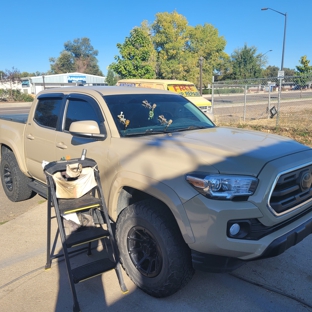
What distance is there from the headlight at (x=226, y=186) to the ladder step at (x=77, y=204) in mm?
1152

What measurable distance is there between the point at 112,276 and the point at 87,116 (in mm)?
1838

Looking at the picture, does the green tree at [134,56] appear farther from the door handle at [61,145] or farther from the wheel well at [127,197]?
the wheel well at [127,197]

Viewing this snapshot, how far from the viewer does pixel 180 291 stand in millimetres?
3035

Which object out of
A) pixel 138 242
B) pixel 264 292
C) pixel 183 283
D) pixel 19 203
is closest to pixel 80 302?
pixel 138 242

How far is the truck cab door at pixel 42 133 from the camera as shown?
431 centimetres

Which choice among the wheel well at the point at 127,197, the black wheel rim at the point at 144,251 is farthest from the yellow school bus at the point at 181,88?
the black wheel rim at the point at 144,251

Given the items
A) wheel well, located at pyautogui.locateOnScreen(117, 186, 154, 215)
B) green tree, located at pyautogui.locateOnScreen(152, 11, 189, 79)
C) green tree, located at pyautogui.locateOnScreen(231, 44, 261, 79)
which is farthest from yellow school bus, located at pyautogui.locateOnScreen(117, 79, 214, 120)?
green tree, located at pyautogui.locateOnScreen(231, 44, 261, 79)

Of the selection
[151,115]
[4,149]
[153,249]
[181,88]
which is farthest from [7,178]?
[181,88]

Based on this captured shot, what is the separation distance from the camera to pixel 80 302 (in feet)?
9.52

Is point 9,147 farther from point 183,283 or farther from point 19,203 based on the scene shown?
point 183,283

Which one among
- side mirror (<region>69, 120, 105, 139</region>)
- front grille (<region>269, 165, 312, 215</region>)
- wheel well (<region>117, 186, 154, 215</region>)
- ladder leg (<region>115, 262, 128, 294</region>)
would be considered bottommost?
ladder leg (<region>115, 262, 128, 294</region>)

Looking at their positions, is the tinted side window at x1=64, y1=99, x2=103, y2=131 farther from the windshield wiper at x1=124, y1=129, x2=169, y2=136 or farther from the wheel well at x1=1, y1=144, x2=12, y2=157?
the wheel well at x1=1, y1=144, x2=12, y2=157

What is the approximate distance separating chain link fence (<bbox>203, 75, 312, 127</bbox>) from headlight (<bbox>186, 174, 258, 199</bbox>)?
376 inches

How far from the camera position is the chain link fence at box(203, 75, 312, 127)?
12977 mm
